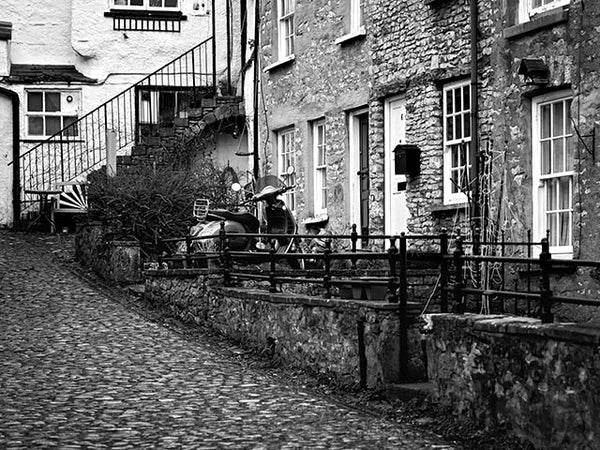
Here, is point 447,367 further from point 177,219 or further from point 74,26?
point 74,26

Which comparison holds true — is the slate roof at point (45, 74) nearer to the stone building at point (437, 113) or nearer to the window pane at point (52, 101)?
the window pane at point (52, 101)

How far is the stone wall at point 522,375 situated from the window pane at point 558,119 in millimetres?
5579


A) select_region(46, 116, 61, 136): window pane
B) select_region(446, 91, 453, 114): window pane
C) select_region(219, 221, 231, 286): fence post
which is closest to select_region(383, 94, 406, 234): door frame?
select_region(446, 91, 453, 114): window pane

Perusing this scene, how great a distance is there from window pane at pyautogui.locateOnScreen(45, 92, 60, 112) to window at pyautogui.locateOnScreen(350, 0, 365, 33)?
1146 centimetres

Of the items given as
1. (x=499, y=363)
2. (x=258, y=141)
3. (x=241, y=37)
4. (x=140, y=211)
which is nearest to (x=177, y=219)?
(x=140, y=211)

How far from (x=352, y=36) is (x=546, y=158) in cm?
582

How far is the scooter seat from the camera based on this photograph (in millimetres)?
18672

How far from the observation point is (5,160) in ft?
97.9

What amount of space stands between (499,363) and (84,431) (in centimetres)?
323

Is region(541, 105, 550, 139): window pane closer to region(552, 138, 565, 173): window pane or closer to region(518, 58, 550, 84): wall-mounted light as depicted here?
region(552, 138, 565, 173): window pane

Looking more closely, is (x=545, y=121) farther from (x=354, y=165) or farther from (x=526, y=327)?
(x=526, y=327)

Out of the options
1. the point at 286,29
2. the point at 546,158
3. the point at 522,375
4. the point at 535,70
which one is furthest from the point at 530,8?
the point at 286,29

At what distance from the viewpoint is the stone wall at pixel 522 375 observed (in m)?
8.09

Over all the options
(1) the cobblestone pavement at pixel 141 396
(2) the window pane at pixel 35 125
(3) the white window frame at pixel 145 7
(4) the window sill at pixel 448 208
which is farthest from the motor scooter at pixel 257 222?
(3) the white window frame at pixel 145 7
